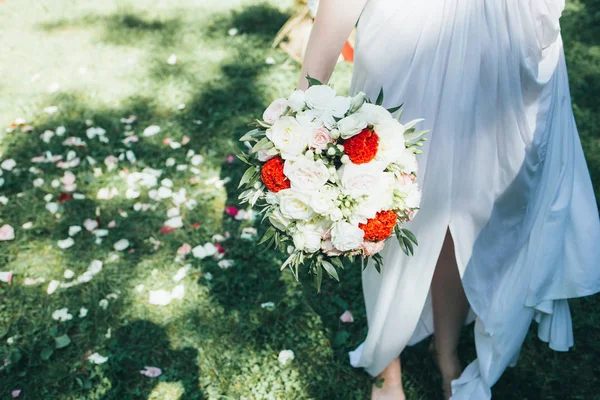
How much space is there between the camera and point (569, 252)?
2176 mm

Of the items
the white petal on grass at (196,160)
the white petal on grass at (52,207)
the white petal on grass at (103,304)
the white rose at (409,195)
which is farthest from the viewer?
the white petal on grass at (196,160)

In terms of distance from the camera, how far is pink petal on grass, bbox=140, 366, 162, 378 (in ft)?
8.66

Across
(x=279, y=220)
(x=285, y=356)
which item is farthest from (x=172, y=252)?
(x=279, y=220)

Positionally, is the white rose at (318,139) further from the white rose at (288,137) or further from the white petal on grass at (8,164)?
the white petal on grass at (8,164)

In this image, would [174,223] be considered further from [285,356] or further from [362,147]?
[362,147]

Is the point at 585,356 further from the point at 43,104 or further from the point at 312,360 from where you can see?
the point at 43,104

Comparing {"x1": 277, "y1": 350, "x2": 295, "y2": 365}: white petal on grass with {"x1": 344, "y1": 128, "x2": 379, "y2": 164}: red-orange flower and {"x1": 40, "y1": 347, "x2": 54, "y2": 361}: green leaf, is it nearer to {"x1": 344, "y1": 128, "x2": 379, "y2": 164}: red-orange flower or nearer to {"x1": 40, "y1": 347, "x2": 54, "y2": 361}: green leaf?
{"x1": 40, "y1": 347, "x2": 54, "y2": 361}: green leaf

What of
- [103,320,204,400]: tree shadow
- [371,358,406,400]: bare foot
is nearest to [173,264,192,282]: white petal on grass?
[103,320,204,400]: tree shadow

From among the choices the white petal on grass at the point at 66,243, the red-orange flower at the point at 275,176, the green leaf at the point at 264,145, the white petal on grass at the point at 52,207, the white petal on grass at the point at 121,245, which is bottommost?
the white petal on grass at the point at 52,207

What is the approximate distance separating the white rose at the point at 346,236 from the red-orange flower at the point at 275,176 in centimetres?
18

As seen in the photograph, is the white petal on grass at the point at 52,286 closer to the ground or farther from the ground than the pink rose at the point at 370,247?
closer to the ground

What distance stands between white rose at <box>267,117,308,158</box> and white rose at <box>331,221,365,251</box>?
0.74ft

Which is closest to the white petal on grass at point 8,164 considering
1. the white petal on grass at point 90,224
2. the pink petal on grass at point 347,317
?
the white petal on grass at point 90,224

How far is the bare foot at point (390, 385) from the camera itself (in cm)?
248
